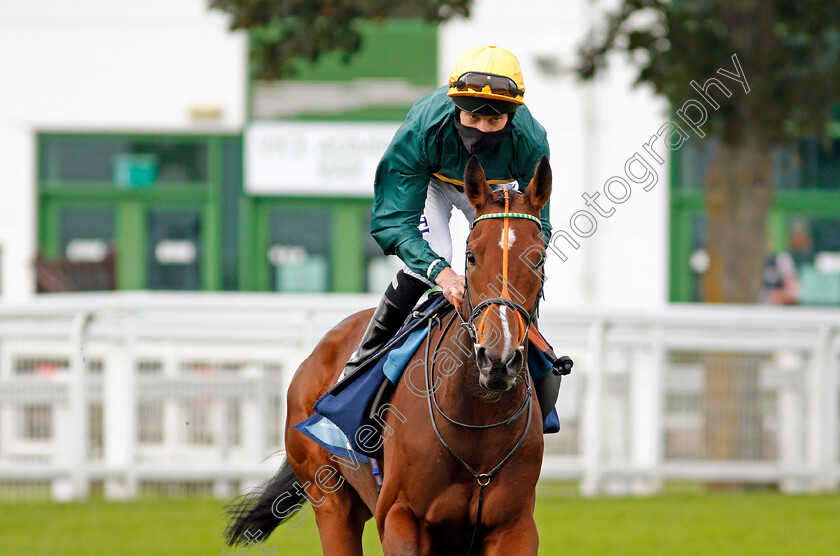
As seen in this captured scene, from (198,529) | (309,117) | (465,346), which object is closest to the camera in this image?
(465,346)

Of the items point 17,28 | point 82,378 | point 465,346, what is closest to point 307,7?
point 82,378

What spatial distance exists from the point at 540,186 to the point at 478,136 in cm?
36

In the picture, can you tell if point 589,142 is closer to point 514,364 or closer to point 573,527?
point 573,527

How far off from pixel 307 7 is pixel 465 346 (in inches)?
202

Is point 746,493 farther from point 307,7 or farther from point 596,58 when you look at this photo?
point 307,7

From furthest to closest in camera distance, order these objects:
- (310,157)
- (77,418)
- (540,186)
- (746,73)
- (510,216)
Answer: (310,157) < (746,73) < (77,418) < (540,186) < (510,216)

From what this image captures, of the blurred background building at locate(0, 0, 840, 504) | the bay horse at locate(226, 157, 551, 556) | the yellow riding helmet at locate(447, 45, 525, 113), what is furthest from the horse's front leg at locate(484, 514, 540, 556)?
the blurred background building at locate(0, 0, 840, 504)

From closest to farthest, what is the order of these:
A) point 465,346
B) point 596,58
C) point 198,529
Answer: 1. point 465,346
2. point 198,529
3. point 596,58

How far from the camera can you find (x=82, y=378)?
7961mm

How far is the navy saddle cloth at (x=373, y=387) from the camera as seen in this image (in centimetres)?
388

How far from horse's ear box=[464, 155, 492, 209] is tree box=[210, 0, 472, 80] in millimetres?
4782

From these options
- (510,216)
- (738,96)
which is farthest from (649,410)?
(510,216)

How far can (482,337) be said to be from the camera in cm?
302

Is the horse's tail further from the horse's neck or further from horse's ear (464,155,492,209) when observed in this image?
horse's ear (464,155,492,209)
